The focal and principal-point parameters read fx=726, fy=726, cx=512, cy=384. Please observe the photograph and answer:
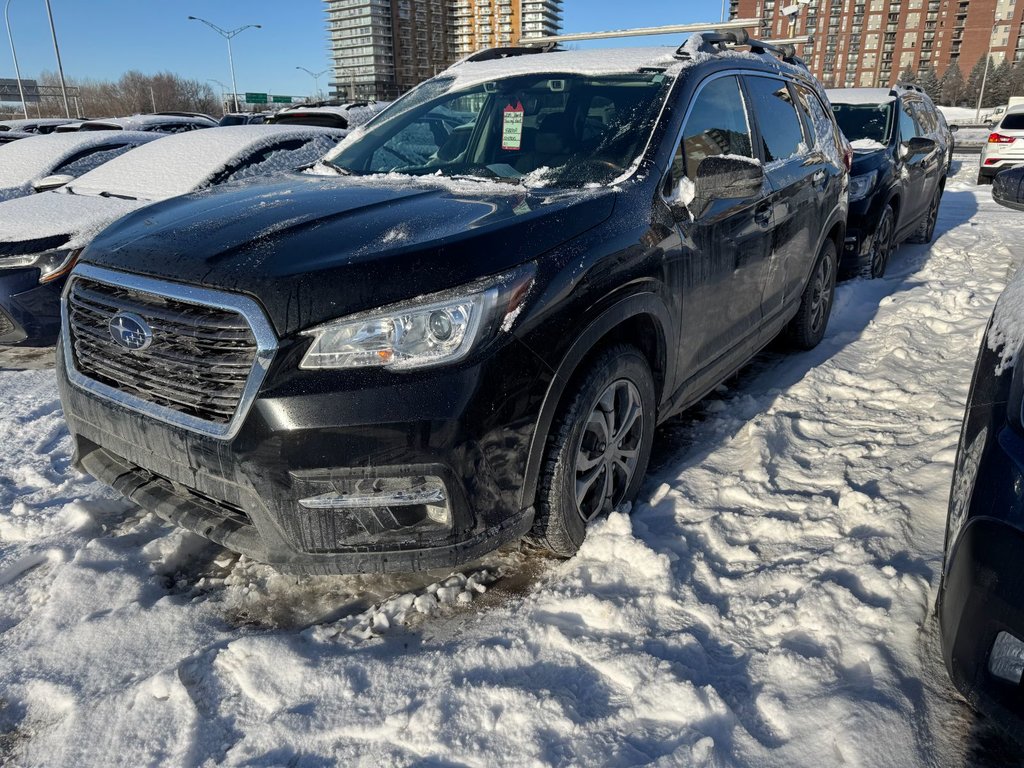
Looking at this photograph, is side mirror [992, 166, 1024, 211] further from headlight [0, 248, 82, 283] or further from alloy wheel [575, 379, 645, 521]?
headlight [0, 248, 82, 283]

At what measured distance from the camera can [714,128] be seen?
3.31 metres

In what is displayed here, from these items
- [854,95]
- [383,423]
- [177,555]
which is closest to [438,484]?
[383,423]

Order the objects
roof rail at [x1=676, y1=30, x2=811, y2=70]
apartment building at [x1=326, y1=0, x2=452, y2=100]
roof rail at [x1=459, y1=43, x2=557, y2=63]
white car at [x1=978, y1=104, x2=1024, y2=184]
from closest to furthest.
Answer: roof rail at [x1=676, y1=30, x2=811, y2=70] < roof rail at [x1=459, y1=43, x2=557, y2=63] < white car at [x1=978, y1=104, x2=1024, y2=184] < apartment building at [x1=326, y1=0, x2=452, y2=100]

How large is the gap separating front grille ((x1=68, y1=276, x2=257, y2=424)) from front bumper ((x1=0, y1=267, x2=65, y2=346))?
265 cm

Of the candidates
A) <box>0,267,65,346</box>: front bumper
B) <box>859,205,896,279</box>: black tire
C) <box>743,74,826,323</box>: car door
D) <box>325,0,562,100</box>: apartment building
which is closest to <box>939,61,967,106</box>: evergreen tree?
<box>325,0,562,100</box>: apartment building

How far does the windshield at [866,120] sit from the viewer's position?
7641 millimetres

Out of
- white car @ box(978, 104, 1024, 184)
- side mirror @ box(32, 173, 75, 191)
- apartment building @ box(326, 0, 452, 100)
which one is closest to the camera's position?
side mirror @ box(32, 173, 75, 191)

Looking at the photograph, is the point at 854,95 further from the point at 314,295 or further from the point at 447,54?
the point at 447,54

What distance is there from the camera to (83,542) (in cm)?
286

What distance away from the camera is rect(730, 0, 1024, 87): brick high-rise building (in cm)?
Answer: 8850

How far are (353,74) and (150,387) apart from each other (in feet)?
323

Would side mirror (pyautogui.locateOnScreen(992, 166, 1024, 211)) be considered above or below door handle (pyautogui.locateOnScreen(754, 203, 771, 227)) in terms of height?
above

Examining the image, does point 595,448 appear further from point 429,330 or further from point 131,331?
point 131,331

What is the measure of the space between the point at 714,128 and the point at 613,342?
132 cm
